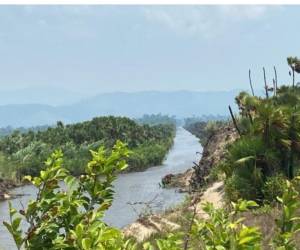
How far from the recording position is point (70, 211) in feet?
12.9

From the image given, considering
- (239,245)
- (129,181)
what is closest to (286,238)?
(239,245)

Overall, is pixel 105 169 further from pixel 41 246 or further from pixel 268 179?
pixel 268 179

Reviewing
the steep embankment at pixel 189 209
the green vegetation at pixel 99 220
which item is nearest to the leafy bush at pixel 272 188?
the steep embankment at pixel 189 209

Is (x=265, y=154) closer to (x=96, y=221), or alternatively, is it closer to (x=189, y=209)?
(x=189, y=209)

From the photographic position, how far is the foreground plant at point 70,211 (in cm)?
353

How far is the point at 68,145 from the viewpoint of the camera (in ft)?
287

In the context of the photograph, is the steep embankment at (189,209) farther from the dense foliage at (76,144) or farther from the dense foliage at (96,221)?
the dense foliage at (76,144)

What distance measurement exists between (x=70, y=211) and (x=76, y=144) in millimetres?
89435

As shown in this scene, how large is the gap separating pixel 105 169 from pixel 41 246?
2.37 feet

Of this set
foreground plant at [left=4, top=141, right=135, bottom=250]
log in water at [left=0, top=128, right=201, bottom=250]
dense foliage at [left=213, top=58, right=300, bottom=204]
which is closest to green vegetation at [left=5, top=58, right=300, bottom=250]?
foreground plant at [left=4, top=141, right=135, bottom=250]

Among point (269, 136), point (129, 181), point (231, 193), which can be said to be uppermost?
point (269, 136)

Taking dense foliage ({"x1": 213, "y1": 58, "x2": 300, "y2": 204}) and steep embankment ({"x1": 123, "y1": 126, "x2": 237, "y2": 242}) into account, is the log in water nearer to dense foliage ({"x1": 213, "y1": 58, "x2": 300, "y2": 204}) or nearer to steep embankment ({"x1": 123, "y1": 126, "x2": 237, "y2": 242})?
steep embankment ({"x1": 123, "y1": 126, "x2": 237, "y2": 242})

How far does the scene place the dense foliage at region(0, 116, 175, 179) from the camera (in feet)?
247

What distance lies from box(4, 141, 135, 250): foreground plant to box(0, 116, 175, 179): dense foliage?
2678 inches
